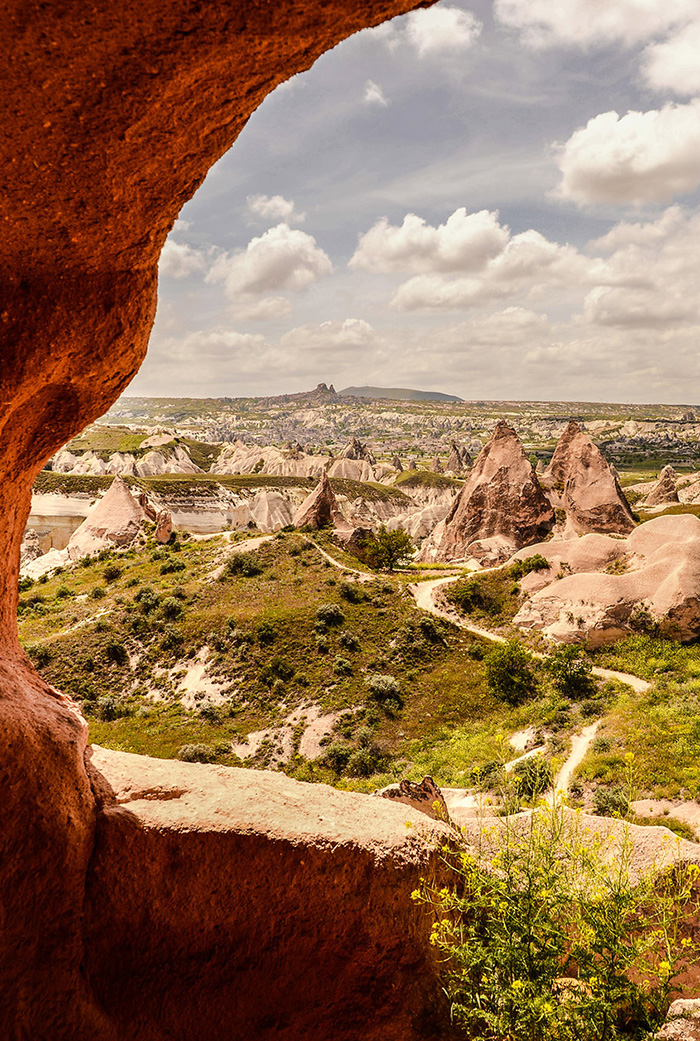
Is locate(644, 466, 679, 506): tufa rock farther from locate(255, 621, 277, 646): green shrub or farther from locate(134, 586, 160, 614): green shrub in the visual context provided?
locate(134, 586, 160, 614): green shrub

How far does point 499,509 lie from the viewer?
6381 cm

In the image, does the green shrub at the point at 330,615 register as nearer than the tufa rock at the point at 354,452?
Yes

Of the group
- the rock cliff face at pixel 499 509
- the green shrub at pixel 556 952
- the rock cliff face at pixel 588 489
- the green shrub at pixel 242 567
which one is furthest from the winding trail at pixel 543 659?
the rock cliff face at pixel 588 489

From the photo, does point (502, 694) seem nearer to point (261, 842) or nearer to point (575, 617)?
point (575, 617)

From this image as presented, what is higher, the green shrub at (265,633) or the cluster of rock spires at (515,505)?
the cluster of rock spires at (515,505)

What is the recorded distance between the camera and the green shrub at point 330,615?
128 ft

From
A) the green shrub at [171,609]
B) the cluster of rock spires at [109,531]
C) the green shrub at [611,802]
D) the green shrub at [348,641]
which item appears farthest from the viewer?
the cluster of rock spires at [109,531]

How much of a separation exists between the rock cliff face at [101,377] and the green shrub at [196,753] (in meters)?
20.2

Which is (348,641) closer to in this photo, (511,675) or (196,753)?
(511,675)

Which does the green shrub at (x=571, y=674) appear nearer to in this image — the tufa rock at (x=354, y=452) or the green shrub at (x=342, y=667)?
the green shrub at (x=342, y=667)

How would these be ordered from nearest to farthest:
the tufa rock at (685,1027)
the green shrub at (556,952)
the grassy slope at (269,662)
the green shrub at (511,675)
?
the green shrub at (556,952)
the tufa rock at (685,1027)
the grassy slope at (269,662)
the green shrub at (511,675)

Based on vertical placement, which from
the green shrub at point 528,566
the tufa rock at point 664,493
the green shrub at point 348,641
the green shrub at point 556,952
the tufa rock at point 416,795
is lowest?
the green shrub at point 348,641

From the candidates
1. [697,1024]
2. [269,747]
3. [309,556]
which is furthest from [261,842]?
[309,556]

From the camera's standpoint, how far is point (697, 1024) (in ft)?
20.7
